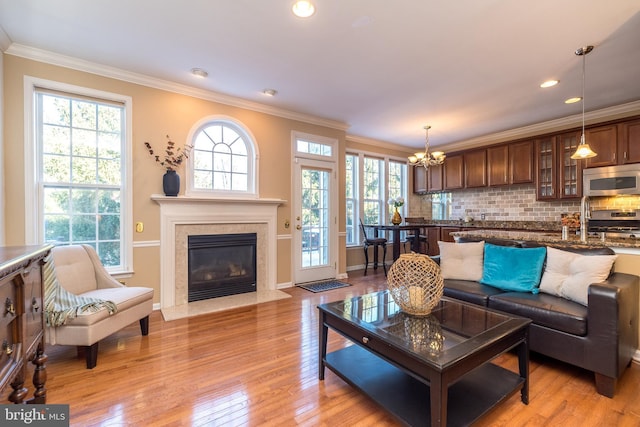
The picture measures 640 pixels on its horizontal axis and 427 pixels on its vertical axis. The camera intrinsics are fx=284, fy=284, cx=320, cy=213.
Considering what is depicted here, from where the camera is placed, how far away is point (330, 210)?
4.93 metres

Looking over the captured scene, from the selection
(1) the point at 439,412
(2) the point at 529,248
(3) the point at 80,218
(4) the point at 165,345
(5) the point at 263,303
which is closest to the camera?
(1) the point at 439,412

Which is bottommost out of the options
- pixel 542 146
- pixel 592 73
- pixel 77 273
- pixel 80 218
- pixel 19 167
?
pixel 77 273

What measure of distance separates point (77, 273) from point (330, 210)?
11.2ft

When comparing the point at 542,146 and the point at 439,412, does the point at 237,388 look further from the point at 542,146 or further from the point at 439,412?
the point at 542,146

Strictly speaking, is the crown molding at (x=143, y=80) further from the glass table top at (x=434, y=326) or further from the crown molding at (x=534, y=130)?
the glass table top at (x=434, y=326)

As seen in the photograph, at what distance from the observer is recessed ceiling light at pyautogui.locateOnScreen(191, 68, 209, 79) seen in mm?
3117

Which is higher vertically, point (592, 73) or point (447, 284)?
point (592, 73)

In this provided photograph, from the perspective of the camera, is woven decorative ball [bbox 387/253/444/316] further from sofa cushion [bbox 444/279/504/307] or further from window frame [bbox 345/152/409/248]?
window frame [bbox 345/152/409/248]

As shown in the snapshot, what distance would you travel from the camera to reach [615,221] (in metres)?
4.16

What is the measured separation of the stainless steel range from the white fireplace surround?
4.74m

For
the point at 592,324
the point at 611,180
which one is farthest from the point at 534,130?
the point at 592,324

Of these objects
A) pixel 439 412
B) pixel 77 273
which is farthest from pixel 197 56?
pixel 439 412

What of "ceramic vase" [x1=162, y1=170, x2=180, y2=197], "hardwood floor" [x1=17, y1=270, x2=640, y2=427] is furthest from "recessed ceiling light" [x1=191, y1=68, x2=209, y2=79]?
"hardwood floor" [x1=17, y1=270, x2=640, y2=427]

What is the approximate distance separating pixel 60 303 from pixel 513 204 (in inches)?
258
